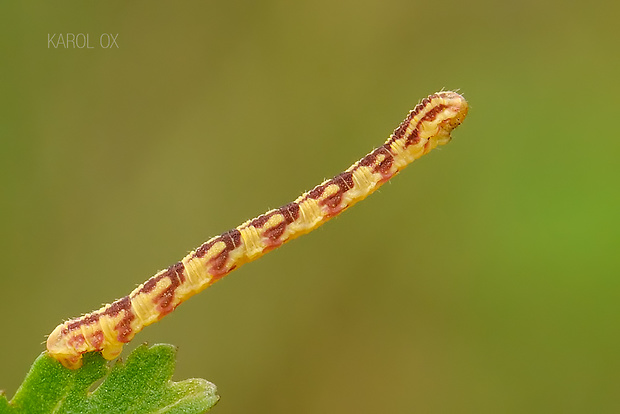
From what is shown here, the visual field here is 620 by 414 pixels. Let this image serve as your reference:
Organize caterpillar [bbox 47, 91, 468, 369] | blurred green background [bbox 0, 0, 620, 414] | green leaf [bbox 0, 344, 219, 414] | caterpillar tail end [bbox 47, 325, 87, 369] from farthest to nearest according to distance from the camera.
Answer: blurred green background [bbox 0, 0, 620, 414] < caterpillar [bbox 47, 91, 468, 369] < caterpillar tail end [bbox 47, 325, 87, 369] < green leaf [bbox 0, 344, 219, 414]

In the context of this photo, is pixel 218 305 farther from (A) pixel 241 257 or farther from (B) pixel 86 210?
(A) pixel 241 257

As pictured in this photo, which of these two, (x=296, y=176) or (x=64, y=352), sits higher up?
(x=296, y=176)

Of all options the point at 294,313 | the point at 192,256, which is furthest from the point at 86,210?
the point at 192,256

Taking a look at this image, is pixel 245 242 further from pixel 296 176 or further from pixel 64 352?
pixel 296 176

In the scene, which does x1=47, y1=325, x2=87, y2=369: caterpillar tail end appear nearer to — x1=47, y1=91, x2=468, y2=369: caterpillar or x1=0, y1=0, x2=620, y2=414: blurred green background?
x1=47, y1=91, x2=468, y2=369: caterpillar

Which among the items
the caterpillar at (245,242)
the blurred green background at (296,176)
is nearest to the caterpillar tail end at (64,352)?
the caterpillar at (245,242)

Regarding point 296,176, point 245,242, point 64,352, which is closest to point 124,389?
point 64,352

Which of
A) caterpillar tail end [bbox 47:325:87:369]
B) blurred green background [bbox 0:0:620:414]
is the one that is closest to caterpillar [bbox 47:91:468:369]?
caterpillar tail end [bbox 47:325:87:369]
